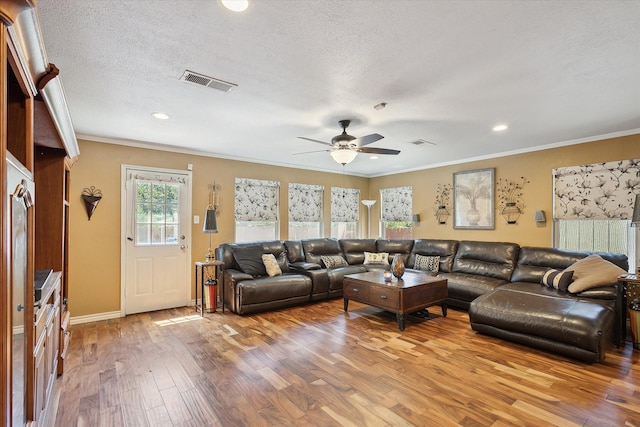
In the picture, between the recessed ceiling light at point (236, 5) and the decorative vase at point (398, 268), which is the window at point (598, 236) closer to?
the decorative vase at point (398, 268)

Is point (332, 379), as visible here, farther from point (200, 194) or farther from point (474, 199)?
point (474, 199)

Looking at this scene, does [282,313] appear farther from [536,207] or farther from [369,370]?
[536,207]

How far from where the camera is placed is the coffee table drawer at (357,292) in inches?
170

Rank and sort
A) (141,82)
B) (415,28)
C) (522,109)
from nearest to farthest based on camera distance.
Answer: (415,28) < (141,82) < (522,109)

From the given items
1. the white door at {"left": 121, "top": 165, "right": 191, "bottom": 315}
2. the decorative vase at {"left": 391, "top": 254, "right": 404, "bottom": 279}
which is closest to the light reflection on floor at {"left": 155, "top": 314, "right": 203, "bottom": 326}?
the white door at {"left": 121, "top": 165, "right": 191, "bottom": 315}

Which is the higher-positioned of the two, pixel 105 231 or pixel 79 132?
pixel 79 132

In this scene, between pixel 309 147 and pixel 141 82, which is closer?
pixel 141 82

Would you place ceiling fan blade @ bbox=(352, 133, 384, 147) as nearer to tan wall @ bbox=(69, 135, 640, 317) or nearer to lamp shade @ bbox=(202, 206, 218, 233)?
lamp shade @ bbox=(202, 206, 218, 233)

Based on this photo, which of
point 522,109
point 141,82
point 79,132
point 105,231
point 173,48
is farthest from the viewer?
point 105,231

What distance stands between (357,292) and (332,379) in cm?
186

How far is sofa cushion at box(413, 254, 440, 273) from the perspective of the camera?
18.4ft

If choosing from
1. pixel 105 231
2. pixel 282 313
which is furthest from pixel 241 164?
pixel 282 313

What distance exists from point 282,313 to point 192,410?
7.91 feet

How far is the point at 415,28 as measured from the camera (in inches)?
75.2
